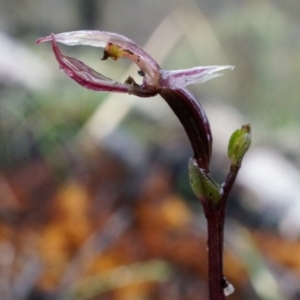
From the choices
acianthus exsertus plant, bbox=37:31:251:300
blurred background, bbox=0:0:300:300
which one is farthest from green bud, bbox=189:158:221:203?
blurred background, bbox=0:0:300:300

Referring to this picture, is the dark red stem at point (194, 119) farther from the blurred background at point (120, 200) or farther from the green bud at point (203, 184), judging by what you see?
the blurred background at point (120, 200)

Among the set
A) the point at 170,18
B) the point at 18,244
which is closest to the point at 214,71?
the point at 18,244

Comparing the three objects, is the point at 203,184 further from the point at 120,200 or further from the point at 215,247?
the point at 120,200

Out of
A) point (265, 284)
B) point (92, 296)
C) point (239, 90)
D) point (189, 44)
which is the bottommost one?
point (265, 284)

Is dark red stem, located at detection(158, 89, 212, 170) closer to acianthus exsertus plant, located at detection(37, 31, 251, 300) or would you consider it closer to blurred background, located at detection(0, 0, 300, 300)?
acianthus exsertus plant, located at detection(37, 31, 251, 300)

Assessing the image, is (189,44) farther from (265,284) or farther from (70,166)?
(265,284)

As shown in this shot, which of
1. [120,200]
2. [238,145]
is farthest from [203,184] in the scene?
[120,200]

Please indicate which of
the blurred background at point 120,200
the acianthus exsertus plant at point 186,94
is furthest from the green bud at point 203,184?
the blurred background at point 120,200

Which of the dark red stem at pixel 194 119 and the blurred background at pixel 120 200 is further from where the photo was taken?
the blurred background at pixel 120 200
